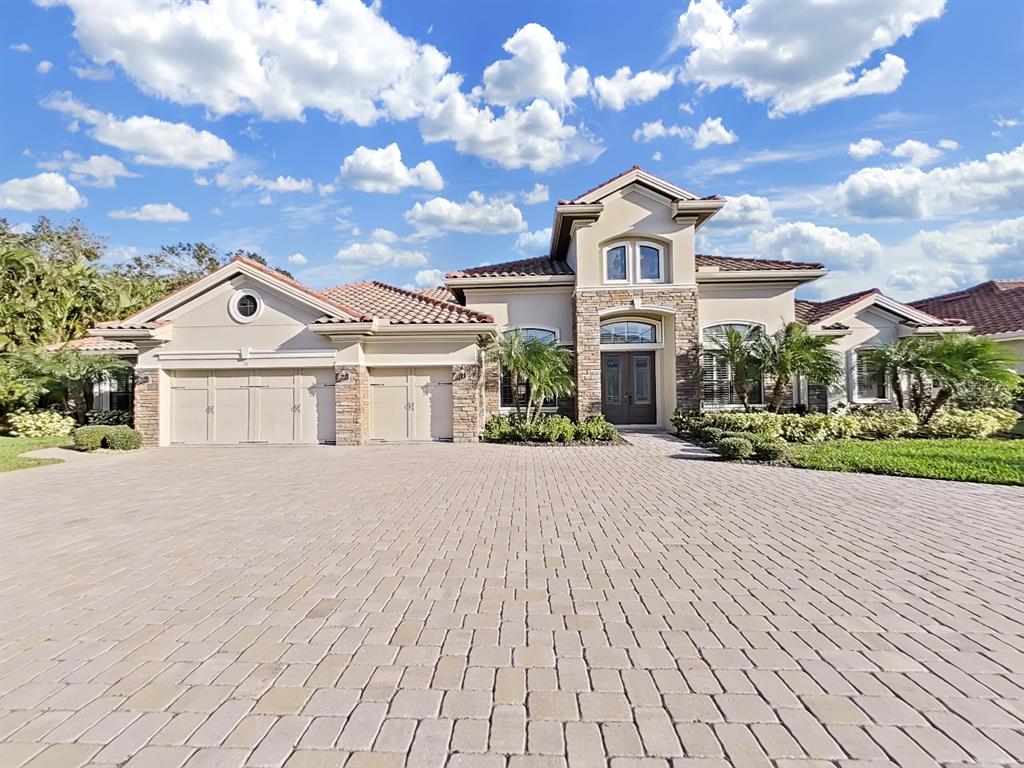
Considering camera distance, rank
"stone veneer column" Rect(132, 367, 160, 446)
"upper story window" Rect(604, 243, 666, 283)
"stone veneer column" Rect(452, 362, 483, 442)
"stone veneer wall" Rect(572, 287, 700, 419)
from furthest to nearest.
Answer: "upper story window" Rect(604, 243, 666, 283)
"stone veneer wall" Rect(572, 287, 700, 419)
"stone veneer column" Rect(452, 362, 483, 442)
"stone veneer column" Rect(132, 367, 160, 446)

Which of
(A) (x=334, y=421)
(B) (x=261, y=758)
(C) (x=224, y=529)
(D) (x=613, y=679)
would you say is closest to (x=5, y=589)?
(C) (x=224, y=529)

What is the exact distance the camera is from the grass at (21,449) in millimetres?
12037

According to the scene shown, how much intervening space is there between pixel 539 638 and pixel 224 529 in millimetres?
4721

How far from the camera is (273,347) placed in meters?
15.3

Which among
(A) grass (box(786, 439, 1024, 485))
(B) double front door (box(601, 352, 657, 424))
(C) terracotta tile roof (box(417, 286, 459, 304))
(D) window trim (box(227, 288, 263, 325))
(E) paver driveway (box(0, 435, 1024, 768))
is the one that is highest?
(C) terracotta tile roof (box(417, 286, 459, 304))

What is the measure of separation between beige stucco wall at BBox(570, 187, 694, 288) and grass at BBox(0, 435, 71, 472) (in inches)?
575

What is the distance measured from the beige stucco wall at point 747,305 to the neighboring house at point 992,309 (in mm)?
Answer: 6508

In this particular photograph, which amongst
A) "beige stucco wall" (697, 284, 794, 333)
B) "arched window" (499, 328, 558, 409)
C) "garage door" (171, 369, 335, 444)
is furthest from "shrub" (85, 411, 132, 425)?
"beige stucco wall" (697, 284, 794, 333)

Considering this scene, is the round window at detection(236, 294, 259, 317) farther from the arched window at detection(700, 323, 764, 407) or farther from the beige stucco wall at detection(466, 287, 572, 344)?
the arched window at detection(700, 323, 764, 407)

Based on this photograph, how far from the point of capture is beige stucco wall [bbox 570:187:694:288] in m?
16.9

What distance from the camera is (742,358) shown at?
1599 cm

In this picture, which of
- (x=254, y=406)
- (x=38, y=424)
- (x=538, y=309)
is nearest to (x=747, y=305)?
(x=538, y=309)

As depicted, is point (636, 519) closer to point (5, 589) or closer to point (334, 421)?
point (5, 589)

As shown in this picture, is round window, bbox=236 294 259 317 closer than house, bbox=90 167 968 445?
No
